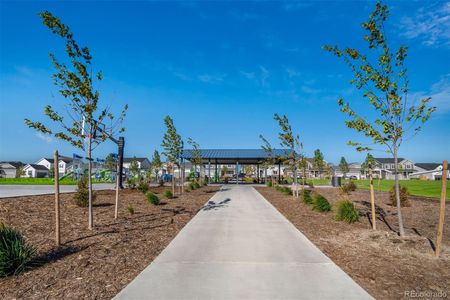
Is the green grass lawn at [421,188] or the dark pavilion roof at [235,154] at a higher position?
the dark pavilion roof at [235,154]

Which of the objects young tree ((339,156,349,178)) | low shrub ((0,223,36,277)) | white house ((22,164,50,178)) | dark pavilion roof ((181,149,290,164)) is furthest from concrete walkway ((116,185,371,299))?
white house ((22,164,50,178))

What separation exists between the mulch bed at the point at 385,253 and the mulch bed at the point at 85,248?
3734 millimetres

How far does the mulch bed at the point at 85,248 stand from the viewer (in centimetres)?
402

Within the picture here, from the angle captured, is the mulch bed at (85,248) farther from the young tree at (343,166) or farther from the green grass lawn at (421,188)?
the young tree at (343,166)

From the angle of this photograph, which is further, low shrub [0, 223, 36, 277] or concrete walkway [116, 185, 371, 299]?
low shrub [0, 223, 36, 277]

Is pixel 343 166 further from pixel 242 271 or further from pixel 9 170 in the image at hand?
pixel 9 170

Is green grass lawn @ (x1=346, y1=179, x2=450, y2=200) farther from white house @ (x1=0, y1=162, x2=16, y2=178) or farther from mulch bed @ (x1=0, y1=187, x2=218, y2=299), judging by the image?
white house @ (x1=0, y1=162, x2=16, y2=178)

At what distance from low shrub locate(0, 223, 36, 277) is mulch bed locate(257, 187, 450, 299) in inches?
209

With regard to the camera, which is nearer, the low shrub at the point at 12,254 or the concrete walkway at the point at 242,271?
the concrete walkway at the point at 242,271

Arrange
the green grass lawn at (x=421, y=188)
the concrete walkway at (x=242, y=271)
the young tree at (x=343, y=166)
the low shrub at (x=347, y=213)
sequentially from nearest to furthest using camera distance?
the concrete walkway at (x=242, y=271)
the low shrub at (x=347, y=213)
the green grass lawn at (x=421, y=188)
the young tree at (x=343, y=166)

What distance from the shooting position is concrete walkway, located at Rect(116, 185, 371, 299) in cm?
389

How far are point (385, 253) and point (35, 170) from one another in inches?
3790

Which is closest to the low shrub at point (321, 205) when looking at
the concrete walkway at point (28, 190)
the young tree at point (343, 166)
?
the concrete walkway at point (28, 190)

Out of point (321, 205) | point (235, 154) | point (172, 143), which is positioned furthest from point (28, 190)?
point (235, 154)
